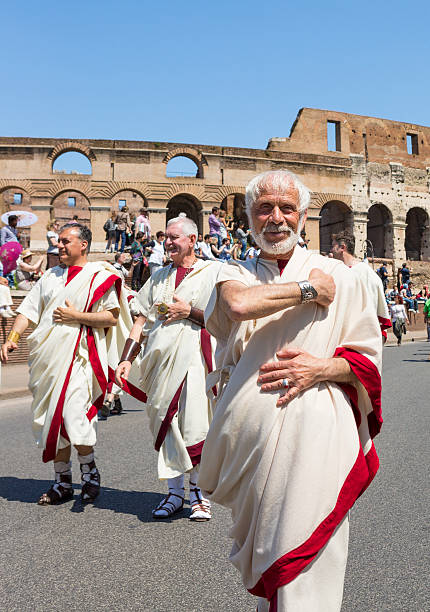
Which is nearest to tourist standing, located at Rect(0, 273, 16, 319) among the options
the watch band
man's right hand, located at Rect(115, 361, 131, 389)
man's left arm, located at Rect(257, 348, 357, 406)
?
the watch band

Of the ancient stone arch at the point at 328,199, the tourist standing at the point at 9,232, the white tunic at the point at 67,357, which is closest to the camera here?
the white tunic at the point at 67,357

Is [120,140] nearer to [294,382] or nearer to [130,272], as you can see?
[130,272]

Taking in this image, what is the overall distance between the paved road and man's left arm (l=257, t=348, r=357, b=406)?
140 centimetres

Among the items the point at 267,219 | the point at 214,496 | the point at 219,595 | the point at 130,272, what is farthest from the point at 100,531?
the point at 130,272

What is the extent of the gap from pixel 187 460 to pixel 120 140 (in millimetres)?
29849

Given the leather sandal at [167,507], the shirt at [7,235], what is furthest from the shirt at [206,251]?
the leather sandal at [167,507]

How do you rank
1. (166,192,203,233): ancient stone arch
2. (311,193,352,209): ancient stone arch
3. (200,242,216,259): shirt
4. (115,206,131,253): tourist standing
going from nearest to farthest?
(200,242,216,259): shirt → (115,206,131,253): tourist standing → (166,192,203,233): ancient stone arch → (311,193,352,209): ancient stone arch

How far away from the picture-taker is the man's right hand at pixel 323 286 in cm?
222

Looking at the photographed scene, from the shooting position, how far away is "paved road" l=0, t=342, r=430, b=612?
3.07 m

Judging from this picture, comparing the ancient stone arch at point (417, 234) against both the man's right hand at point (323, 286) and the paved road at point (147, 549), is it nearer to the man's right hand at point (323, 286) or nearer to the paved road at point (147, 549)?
the paved road at point (147, 549)

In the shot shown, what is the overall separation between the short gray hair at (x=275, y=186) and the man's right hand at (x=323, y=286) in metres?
0.34

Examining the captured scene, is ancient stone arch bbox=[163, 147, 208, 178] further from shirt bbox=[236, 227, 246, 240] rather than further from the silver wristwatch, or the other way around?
the silver wristwatch

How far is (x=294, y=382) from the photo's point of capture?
2.18 metres

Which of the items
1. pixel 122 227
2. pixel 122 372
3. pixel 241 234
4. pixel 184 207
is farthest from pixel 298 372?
pixel 184 207
